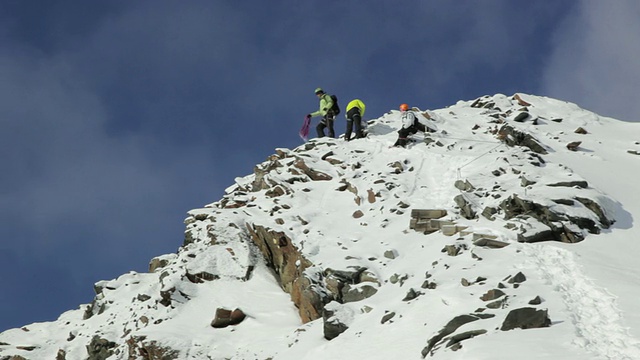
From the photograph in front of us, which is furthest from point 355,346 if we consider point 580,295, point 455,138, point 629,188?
point 455,138

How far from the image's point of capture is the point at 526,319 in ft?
36.8

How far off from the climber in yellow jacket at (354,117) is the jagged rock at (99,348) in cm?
1298

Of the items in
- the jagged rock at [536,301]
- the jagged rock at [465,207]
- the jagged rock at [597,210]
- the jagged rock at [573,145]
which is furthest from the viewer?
the jagged rock at [573,145]

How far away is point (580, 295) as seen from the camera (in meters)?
12.7

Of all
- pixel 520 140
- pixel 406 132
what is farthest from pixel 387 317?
pixel 406 132

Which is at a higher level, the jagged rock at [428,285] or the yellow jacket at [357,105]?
the yellow jacket at [357,105]

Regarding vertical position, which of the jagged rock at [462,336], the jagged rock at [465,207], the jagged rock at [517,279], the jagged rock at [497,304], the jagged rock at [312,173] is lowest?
the jagged rock at [462,336]

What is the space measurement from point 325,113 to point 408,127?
5.17 meters

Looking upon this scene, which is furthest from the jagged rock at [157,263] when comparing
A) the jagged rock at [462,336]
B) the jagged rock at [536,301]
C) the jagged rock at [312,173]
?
the jagged rock at [536,301]

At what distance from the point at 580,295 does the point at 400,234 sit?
6.59 m

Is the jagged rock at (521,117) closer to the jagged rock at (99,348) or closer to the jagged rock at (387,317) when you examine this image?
the jagged rock at (387,317)

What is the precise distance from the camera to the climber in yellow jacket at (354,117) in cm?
2842

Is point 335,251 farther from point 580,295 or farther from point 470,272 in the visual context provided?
point 580,295

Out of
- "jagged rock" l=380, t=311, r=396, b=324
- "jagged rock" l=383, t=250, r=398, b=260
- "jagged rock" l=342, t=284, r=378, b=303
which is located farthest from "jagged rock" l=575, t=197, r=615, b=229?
"jagged rock" l=380, t=311, r=396, b=324
